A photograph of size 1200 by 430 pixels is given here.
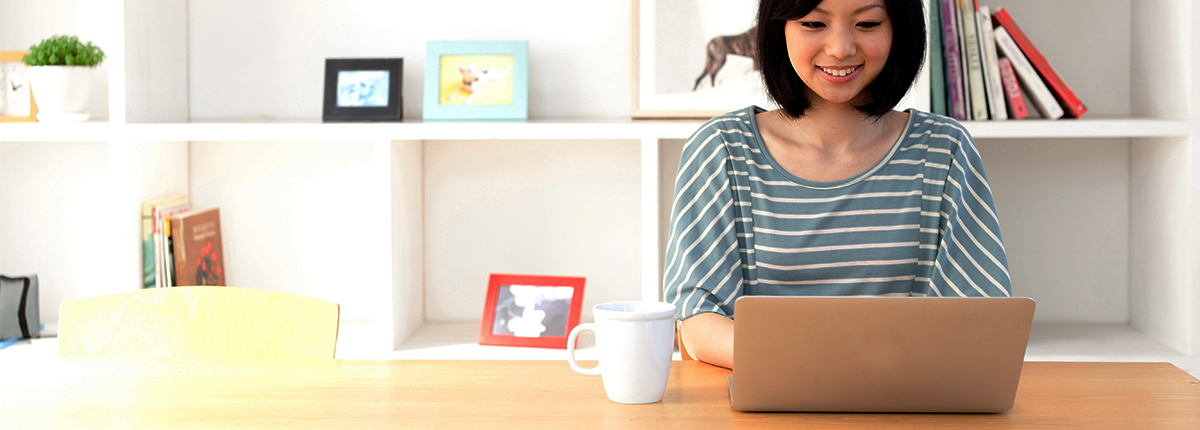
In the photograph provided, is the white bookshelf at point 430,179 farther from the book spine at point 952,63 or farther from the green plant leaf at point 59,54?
the book spine at point 952,63

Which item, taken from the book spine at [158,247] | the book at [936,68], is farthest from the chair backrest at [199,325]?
the book at [936,68]

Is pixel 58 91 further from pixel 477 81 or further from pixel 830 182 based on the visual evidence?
pixel 830 182

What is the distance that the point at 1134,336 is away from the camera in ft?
6.22

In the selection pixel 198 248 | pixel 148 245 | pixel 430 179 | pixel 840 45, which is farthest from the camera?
pixel 430 179

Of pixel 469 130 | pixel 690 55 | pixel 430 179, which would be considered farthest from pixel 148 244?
pixel 690 55

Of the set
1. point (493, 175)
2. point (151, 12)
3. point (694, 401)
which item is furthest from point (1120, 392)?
point (151, 12)

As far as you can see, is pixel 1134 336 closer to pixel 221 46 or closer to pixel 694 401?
pixel 694 401

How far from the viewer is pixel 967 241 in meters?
1.16

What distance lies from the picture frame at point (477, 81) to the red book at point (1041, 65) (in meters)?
1.00

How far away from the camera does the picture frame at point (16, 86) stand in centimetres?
191

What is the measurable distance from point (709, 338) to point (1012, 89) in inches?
45.4

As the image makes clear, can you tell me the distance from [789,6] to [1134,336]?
1.31 meters

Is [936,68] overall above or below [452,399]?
above

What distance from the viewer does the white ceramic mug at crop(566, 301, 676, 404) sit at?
74 centimetres
